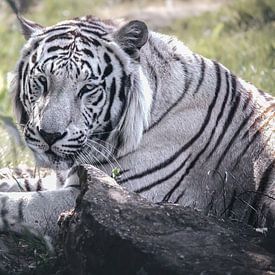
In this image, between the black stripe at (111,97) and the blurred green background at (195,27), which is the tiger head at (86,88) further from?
the blurred green background at (195,27)

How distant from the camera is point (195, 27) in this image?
12.8 meters

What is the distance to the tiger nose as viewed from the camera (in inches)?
203

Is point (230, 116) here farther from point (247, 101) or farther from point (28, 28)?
point (28, 28)

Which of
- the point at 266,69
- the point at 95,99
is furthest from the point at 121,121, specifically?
the point at 266,69

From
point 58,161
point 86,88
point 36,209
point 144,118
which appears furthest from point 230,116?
point 36,209

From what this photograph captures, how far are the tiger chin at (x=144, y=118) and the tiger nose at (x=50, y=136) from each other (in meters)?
0.01

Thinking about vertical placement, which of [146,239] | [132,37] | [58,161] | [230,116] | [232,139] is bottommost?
[58,161]

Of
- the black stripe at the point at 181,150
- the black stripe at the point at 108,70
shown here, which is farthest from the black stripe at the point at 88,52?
→ the black stripe at the point at 181,150

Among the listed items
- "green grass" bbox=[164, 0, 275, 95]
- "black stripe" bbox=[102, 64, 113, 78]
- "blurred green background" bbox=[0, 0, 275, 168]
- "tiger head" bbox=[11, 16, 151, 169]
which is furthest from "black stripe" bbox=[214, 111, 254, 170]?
"green grass" bbox=[164, 0, 275, 95]

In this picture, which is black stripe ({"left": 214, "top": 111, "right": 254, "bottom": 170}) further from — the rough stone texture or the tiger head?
the rough stone texture

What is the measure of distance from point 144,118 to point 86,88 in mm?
385

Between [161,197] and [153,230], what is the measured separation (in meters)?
1.07

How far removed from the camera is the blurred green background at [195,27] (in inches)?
331

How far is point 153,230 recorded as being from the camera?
14.3 ft
